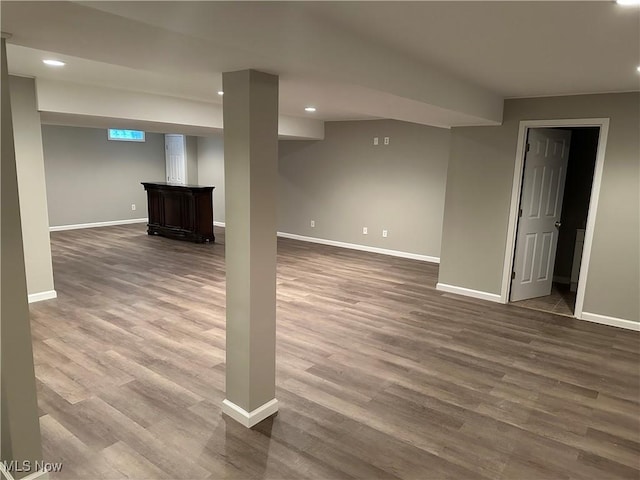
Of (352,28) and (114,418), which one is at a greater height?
(352,28)

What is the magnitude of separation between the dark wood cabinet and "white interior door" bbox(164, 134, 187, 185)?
182 cm

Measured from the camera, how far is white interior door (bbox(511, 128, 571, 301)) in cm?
468

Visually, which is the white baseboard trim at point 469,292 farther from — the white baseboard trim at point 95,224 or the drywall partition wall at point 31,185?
the white baseboard trim at point 95,224

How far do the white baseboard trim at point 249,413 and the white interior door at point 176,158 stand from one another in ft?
27.0

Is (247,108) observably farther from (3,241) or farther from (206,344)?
(206,344)

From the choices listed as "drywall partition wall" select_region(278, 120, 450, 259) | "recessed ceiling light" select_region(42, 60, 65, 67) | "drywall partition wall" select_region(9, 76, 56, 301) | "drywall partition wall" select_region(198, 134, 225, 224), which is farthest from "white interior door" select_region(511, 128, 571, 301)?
"drywall partition wall" select_region(198, 134, 225, 224)

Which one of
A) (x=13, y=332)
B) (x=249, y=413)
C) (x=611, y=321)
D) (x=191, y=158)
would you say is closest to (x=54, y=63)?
(x=13, y=332)

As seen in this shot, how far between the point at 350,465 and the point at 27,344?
1.66 meters

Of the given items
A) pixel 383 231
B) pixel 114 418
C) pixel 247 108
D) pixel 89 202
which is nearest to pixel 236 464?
pixel 114 418

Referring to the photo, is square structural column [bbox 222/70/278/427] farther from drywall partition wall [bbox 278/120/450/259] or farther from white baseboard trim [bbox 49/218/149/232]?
white baseboard trim [bbox 49/218/149/232]

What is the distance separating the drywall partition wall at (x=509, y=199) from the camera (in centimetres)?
404

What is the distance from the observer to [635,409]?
283cm

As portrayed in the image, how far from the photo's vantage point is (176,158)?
400 inches

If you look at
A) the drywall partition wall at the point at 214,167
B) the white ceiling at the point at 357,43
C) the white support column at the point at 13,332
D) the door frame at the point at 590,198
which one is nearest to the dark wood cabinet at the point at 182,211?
the drywall partition wall at the point at 214,167
